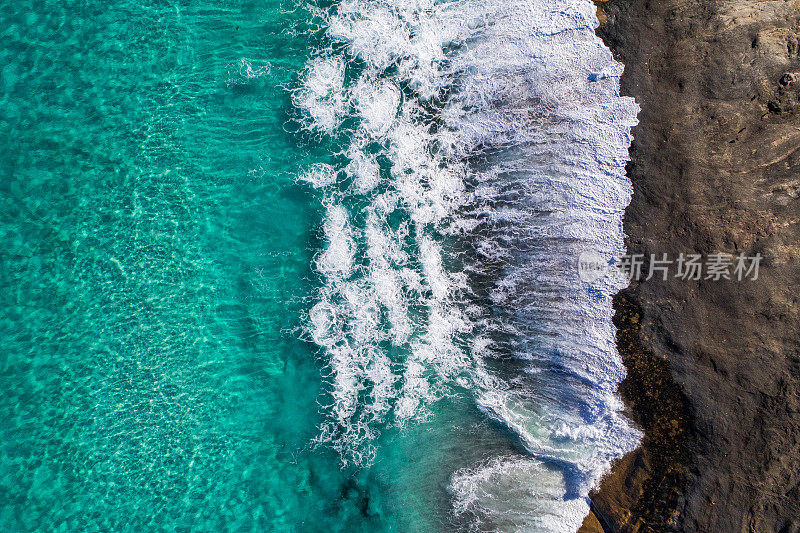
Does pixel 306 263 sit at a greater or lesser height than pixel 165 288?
greater

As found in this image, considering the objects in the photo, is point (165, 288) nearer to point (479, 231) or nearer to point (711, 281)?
point (479, 231)

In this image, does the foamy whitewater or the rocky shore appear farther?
the foamy whitewater

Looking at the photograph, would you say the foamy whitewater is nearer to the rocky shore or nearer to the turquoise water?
the rocky shore

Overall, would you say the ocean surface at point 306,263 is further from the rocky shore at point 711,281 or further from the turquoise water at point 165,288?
the rocky shore at point 711,281

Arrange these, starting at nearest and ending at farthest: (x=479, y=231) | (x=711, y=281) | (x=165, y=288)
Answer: (x=711, y=281) → (x=165, y=288) → (x=479, y=231)

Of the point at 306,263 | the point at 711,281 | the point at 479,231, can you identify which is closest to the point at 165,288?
the point at 306,263

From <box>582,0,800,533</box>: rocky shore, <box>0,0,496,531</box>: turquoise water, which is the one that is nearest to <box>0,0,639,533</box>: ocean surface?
<box>0,0,496,531</box>: turquoise water

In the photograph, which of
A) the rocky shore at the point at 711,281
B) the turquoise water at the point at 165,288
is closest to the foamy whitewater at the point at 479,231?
the rocky shore at the point at 711,281
